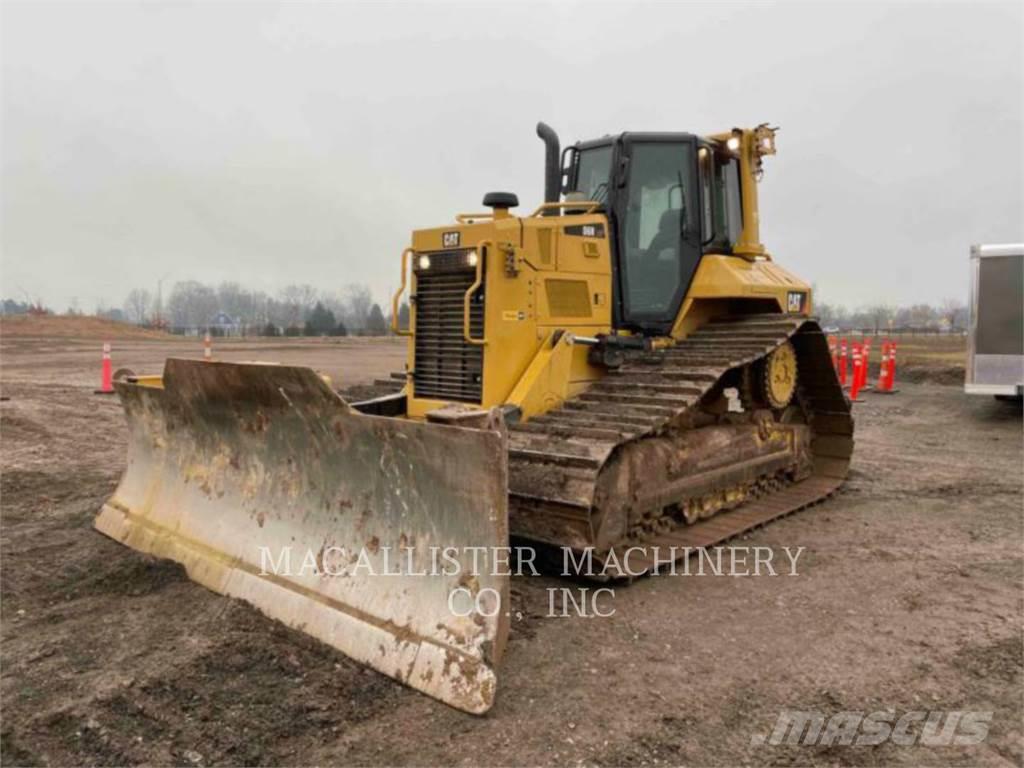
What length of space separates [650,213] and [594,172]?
582mm

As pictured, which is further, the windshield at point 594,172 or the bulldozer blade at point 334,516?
the windshield at point 594,172

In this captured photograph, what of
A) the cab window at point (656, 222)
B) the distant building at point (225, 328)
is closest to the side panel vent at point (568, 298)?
the cab window at point (656, 222)

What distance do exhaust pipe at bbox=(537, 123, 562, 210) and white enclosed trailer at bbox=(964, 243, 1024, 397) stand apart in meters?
8.70

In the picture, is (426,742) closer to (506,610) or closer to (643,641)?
(506,610)

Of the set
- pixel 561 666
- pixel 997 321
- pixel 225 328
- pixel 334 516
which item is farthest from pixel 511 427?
pixel 225 328

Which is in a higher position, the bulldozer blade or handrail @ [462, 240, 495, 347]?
handrail @ [462, 240, 495, 347]

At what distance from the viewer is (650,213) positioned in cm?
632

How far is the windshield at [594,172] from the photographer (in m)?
6.34

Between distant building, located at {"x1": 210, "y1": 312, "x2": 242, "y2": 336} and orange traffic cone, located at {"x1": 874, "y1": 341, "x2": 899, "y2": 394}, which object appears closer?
orange traffic cone, located at {"x1": 874, "y1": 341, "x2": 899, "y2": 394}

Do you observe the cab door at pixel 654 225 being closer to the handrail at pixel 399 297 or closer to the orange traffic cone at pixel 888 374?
the handrail at pixel 399 297

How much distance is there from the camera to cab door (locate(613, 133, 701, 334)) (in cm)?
625

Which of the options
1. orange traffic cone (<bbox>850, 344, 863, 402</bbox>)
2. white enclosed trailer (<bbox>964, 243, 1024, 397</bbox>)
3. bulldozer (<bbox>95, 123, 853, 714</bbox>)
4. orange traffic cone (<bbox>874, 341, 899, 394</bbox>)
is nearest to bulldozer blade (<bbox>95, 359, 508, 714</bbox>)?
bulldozer (<bbox>95, 123, 853, 714</bbox>)

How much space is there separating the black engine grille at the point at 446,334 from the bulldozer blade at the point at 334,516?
1.52 metres

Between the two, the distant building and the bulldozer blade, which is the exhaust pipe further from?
the distant building
